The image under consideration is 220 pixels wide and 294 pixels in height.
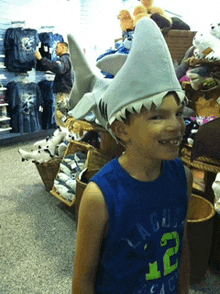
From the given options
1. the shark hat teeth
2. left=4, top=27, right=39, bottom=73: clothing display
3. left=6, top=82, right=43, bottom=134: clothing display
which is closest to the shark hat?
the shark hat teeth

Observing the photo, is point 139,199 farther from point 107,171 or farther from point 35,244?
point 35,244

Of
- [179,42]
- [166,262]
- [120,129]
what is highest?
[179,42]

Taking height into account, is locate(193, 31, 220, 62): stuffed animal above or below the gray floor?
above

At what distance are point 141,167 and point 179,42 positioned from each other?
5.35 feet

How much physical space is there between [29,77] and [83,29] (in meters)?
1.63

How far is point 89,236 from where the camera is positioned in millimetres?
709

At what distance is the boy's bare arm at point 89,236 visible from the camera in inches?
27.2

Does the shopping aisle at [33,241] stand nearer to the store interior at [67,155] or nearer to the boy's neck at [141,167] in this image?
the store interior at [67,155]

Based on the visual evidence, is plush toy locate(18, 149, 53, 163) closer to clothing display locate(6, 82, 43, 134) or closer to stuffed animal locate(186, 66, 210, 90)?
stuffed animal locate(186, 66, 210, 90)

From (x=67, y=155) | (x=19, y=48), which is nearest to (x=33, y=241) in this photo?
(x=67, y=155)

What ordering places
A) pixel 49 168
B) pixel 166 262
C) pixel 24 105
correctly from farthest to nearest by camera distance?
pixel 24 105 → pixel 49 168 → pixel 166 262

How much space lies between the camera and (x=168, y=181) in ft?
2.51

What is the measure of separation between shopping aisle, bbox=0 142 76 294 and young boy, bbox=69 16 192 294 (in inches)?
37.8

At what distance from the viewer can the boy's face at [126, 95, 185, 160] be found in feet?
2.14
